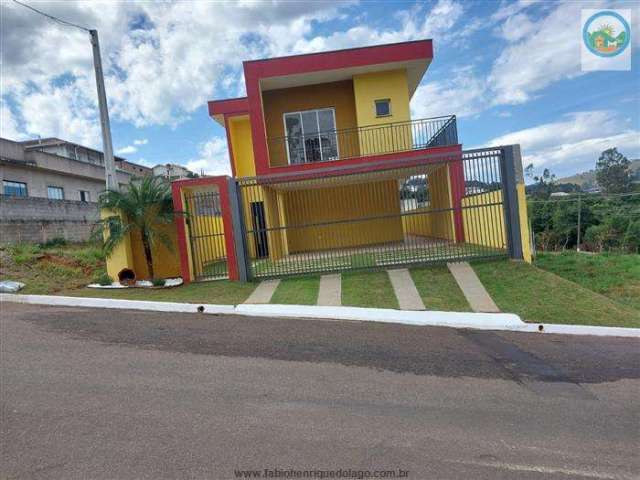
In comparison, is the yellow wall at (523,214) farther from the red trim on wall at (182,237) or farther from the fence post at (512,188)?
the red trim on wall at (182,237)

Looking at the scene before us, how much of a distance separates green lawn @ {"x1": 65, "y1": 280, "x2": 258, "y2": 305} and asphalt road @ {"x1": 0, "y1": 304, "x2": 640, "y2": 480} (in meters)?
2.49

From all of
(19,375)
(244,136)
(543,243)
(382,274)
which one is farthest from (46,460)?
(543,243)

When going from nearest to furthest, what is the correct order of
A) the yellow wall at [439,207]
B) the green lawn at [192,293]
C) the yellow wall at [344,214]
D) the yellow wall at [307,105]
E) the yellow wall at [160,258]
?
1. the green lawn at [192,293]
2. the yellow wall at [160,258]
3. the yellow wall at [439,207]
4. the yellow wall at [344,214]
5. the yellow wall at [307,105]

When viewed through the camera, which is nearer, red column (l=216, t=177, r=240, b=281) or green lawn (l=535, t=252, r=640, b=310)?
green lawn (l=535, t=252, r=640, b=310)

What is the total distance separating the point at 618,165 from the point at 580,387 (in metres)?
43.2

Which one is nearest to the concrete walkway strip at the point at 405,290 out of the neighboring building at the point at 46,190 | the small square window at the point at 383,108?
the small square window at the point at 383,108

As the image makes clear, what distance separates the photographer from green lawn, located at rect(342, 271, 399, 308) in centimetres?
826

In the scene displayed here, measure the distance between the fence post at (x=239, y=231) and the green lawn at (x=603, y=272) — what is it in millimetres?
8731

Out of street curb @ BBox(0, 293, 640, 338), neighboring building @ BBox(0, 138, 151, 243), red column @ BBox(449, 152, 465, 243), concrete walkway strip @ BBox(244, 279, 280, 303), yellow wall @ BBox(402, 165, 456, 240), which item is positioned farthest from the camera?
neighboring building @ BBox(0, 138, 151, 243)

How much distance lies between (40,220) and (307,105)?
36.8 feet

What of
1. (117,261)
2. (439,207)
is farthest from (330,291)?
(117,261)

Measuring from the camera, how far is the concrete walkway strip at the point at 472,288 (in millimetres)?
7743

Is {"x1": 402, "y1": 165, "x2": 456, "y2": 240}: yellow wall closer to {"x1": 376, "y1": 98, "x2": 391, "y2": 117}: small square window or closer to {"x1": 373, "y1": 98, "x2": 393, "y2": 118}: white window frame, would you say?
{"x1": 373, "y1": 98, "x2": 393, "y2": 118}: white window frame

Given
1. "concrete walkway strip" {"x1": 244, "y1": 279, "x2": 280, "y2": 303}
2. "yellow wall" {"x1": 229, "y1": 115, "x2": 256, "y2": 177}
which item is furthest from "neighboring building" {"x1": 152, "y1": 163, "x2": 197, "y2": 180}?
"concrete walkway strip" {"x1": 244, "y1": 279, "x2": 280, "y2": 303}
